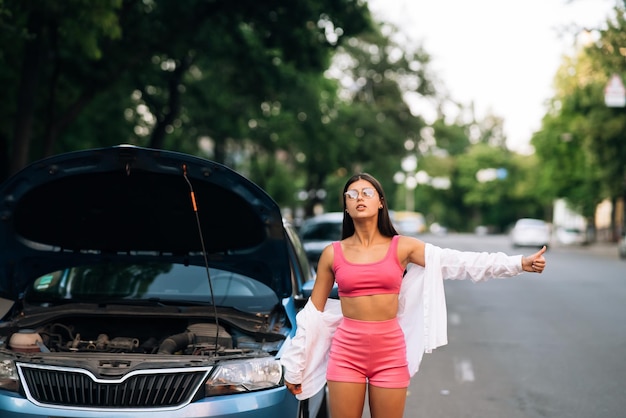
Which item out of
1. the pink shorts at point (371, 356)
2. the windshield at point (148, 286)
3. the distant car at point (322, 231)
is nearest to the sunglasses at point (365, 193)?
the pink shorts at point (371, 356)

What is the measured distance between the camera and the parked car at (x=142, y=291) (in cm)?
428

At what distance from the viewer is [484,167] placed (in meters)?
107

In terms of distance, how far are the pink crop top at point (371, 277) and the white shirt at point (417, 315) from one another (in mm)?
132

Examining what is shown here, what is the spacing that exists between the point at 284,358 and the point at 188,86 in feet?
74.5

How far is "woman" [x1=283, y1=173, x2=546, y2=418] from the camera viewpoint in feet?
12.4

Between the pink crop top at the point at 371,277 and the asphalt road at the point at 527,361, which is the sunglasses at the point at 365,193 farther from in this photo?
the asphalt road at the point at 527,361

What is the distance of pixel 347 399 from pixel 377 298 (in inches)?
17.4

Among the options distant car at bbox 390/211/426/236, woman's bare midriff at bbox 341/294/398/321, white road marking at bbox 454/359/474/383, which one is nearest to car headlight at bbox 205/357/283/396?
woman's bare midriff at bbox 341/294/398/321

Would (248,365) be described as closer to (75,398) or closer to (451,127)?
(75,398)

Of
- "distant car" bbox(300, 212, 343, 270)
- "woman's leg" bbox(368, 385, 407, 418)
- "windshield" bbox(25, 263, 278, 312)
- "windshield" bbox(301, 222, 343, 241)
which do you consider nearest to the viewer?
"woman's leg" bbox(368, 385, 407, 418)

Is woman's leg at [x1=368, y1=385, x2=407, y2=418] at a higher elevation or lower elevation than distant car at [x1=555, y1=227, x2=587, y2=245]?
higher

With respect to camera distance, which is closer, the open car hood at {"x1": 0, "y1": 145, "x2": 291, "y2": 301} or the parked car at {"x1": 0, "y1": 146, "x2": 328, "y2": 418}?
the parked car at {"x1": 0, "y1": 146, "x2": 328, "y2": 418}

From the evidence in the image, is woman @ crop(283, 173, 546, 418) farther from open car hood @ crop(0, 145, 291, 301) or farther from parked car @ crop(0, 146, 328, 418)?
open car hood @ crop(0, 145, 291, 301)

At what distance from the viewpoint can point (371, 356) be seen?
3.77 meters
